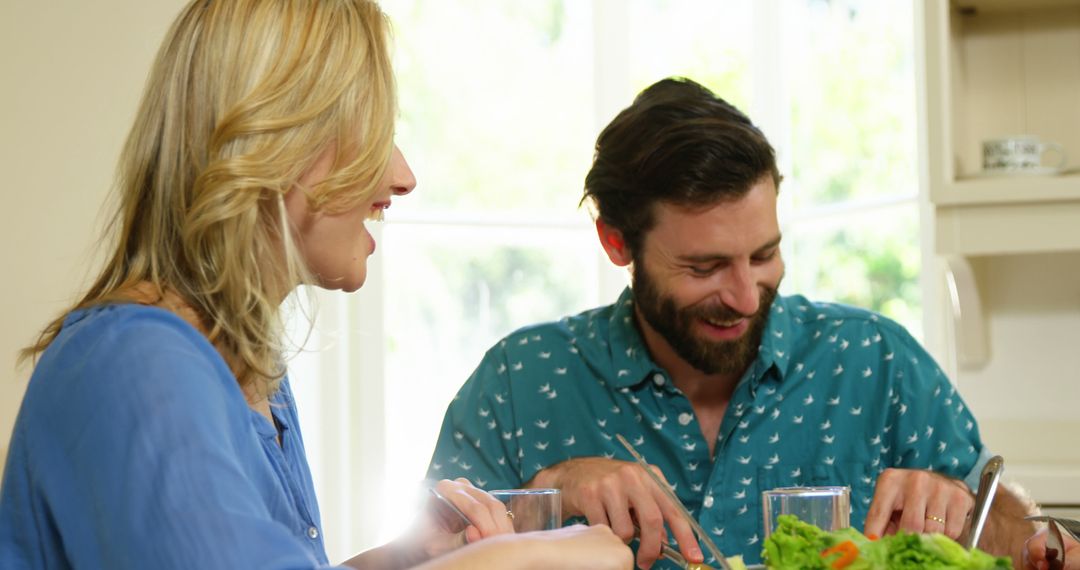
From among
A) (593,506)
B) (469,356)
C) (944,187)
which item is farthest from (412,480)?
(593,506)

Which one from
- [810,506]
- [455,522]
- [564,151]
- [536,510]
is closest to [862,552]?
[810,506]

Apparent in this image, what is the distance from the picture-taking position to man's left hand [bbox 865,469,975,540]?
3.96 feet

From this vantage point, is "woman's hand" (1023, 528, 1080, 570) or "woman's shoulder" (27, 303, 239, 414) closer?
"woman's shoulder" (27, 303, 239, 414)

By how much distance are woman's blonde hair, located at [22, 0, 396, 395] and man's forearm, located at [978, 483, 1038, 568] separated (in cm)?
73

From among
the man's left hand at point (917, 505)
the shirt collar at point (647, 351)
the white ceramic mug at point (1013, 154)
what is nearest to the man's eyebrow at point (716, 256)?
the shirt collar at point (647, 351)

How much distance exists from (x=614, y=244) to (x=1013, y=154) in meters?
0.94

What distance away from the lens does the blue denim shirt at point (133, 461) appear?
0.79 meters

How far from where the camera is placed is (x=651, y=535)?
1.25m

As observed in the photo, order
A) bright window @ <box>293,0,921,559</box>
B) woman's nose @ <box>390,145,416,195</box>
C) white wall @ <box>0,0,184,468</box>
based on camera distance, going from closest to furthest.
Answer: woman's nose @ <box>390,145,416,195</box>
white wall @ <box>0,0,184,468</box>
bright window @ <box>293,0,921,559</box>

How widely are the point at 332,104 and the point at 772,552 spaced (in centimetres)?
51

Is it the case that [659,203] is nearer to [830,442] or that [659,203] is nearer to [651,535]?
[830,442]

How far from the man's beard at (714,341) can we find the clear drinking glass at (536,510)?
0.69m

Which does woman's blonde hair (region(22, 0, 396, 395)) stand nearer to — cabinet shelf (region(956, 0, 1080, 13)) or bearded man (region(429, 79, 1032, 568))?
bearded man (region(429, 79, 1032, 568))

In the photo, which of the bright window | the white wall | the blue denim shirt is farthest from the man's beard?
the bright window
